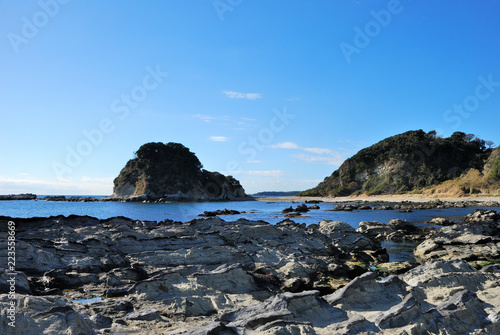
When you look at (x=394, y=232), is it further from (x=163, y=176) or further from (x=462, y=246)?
(x=163, y=176)

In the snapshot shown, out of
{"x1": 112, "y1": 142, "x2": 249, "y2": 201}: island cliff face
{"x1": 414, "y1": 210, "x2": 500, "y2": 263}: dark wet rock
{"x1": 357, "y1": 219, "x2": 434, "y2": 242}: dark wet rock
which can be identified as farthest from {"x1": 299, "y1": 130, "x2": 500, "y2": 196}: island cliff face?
{"x1": 414, "y1": 210, "x2": 500, "y2": 263}: dark wet rock

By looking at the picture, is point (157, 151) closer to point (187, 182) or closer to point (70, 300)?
point (187, 182)

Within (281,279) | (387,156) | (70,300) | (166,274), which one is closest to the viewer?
(70,300)

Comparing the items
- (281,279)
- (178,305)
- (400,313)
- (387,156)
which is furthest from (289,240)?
(387,156)

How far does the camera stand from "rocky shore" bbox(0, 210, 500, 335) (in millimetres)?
7141

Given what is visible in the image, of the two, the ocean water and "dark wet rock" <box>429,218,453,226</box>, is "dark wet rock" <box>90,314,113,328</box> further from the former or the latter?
"dark wet rock" <box>429,218,453,226</box>

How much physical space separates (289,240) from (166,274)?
28.2 ft

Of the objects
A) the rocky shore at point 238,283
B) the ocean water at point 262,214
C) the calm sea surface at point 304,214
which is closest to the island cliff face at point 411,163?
the ocean water at point 262,214

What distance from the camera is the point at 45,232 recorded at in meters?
17.1

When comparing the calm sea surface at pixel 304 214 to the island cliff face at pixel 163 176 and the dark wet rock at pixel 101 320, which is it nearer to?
the dark wet rock at pixel 101 320

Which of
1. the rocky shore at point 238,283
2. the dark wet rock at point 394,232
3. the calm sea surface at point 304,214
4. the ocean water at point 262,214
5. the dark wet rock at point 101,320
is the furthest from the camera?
the ocean water at point 262,214

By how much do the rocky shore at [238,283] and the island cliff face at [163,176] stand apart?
98879 millimetres

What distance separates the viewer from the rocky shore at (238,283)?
714 cm

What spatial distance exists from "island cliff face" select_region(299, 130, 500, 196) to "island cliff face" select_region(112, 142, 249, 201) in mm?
46265
